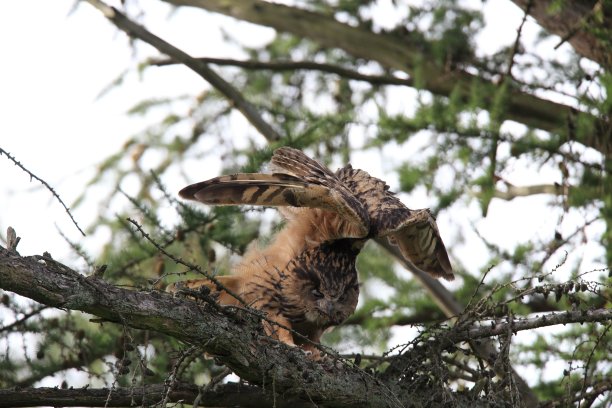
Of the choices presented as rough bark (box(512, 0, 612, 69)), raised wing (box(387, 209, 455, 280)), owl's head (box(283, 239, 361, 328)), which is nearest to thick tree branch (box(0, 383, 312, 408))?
owl's head (box(283, 239, 361, 328))

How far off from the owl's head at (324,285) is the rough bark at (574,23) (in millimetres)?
2139

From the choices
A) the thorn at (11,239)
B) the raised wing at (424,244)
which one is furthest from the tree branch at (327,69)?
the thorn at (11,239)

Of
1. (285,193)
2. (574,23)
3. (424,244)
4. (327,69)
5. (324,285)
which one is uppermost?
(327,69)

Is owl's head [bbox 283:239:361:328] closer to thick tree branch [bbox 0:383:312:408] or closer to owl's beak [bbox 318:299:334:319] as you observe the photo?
owl's beak [bbox 318:299:334:319]

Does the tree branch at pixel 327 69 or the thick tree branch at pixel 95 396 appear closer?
the thick tree branch at pixel 95 396

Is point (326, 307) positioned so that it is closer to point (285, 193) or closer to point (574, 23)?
point (285, 193)

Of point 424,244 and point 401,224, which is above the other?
point 424,244

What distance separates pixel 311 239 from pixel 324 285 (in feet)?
0.84

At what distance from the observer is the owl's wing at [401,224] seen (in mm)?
4348

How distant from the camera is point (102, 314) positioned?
2955 millimetres

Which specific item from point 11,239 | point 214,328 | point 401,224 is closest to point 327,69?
point 401,224

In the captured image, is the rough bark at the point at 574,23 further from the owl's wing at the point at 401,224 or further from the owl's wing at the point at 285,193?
the owl's wing at the point at 285,193

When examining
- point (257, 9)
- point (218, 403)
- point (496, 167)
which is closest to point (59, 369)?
point (218, 403)

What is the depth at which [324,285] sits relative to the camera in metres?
4.42
